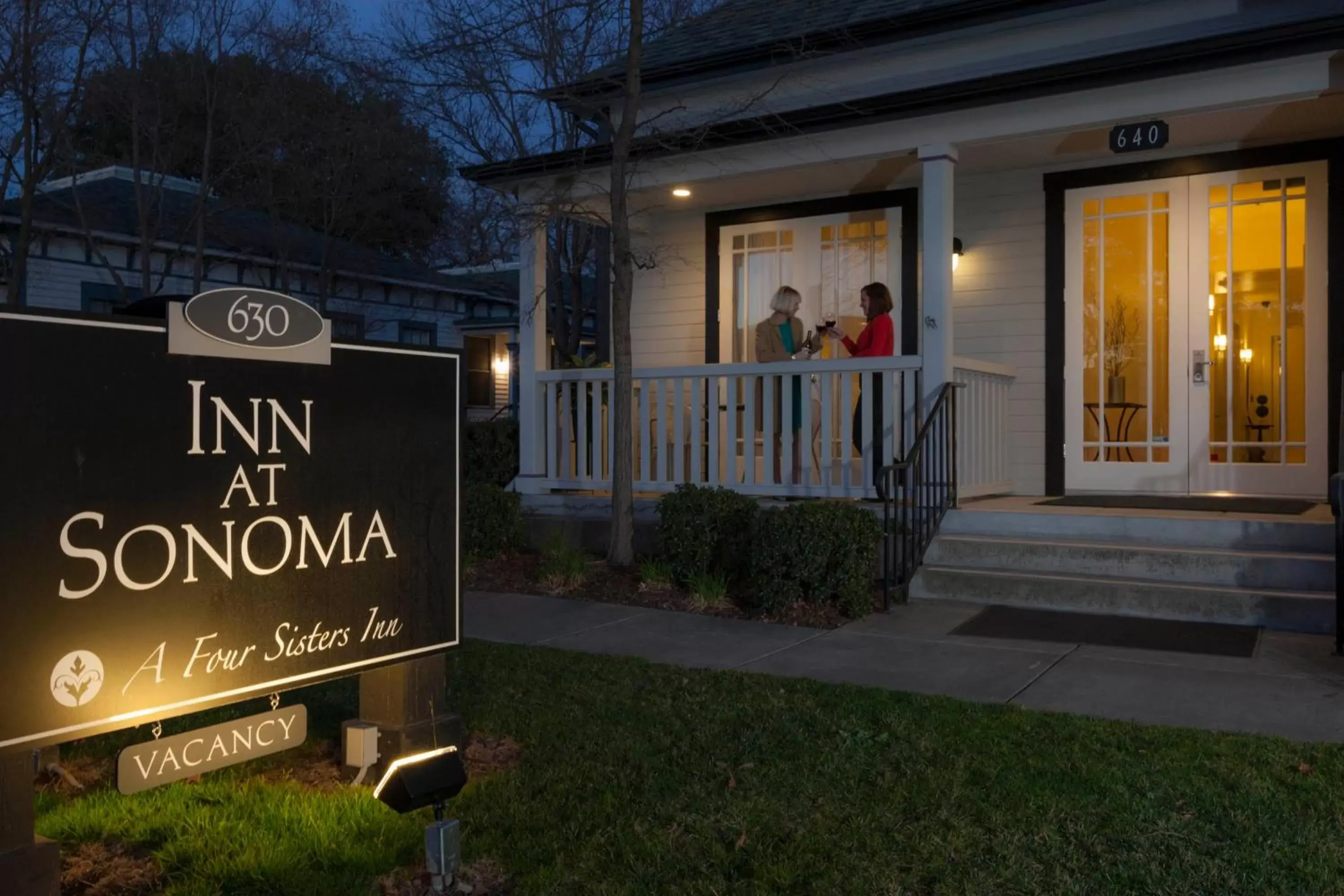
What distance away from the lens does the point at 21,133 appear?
13180 mm

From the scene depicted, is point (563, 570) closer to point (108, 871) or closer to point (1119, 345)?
point (1119, 345)

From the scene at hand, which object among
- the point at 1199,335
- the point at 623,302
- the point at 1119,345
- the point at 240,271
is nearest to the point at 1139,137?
the point at 1199,335

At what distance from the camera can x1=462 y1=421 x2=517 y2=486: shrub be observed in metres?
10.9

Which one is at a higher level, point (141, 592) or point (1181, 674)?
point (141, 592)

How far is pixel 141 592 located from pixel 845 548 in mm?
4568

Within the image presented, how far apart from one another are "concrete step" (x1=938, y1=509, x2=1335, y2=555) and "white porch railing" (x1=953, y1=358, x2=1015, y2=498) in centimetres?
44

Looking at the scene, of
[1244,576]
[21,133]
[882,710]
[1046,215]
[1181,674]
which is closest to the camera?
[882,710]

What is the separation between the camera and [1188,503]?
26.0 ft

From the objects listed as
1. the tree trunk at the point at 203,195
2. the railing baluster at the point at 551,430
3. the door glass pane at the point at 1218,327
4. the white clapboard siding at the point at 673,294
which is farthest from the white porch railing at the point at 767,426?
the tree trunk at the point at 203,195

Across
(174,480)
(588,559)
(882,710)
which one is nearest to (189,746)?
(174,480)

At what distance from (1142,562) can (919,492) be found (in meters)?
1.42

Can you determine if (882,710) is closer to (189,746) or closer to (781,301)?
(189,746)

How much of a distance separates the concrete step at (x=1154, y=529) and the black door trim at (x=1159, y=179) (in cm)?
98

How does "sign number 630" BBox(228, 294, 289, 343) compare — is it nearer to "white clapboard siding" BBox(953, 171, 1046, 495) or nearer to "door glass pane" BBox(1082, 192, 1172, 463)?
"white clapboard siding" BBox(953, 171, 1046, 495)
